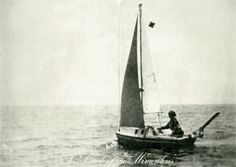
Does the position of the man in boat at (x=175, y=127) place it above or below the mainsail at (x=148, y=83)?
below

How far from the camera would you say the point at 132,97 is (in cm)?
328

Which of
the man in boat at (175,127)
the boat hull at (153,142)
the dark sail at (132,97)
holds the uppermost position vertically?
Result: the dark sail at (132,97)

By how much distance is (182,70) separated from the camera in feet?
9.68

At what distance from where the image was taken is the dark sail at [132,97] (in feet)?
10.1

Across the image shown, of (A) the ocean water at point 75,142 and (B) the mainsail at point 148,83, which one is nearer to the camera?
(A) the ocean water at point 75,142

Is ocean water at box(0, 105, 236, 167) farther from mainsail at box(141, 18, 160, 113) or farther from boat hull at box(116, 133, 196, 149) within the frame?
mainsail at box(141, 18, 160, 113)

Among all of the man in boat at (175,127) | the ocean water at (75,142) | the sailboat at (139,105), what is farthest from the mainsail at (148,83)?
the ocean water at (75,142)

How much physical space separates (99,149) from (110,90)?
50 centimetres

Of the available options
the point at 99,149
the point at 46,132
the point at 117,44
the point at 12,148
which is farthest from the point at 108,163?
the point at 117,44

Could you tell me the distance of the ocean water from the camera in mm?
2777

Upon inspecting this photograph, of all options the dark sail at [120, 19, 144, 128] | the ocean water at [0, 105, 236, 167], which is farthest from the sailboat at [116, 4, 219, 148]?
the ocean water at [0, 105, 236, 167]

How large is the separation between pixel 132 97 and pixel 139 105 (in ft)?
0.40

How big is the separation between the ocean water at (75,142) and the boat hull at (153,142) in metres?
0.12

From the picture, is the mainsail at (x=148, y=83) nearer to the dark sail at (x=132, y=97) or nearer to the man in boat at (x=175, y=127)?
the dark sail at (x=132, y=97)
